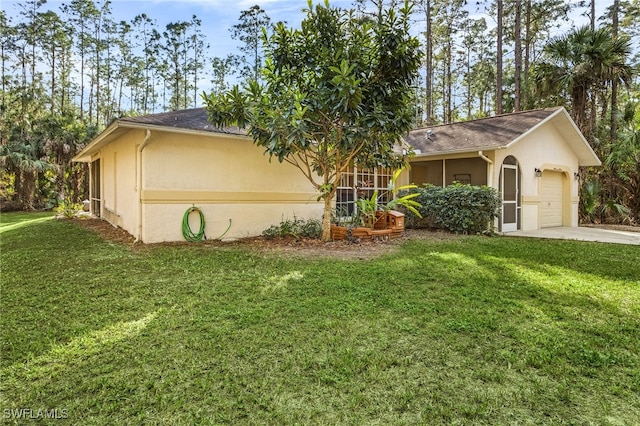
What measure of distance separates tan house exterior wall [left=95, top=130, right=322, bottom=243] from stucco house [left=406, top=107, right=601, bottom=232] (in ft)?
15.3

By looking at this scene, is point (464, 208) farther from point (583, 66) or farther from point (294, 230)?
point (583, 66)

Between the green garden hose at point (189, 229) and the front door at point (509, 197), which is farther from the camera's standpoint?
the front door at point (509, 197)

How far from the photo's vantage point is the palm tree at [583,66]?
13.3 meters

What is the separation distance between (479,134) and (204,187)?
8452 mm

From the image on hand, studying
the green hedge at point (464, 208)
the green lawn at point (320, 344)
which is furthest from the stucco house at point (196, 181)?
the green hedge at point (464, 208)

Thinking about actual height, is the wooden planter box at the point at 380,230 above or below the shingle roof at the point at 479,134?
below

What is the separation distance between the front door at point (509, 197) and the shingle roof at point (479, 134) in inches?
35.8

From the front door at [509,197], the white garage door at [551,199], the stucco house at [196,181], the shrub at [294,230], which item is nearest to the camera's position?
the stucco house at [196,181]

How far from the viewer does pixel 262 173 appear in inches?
355

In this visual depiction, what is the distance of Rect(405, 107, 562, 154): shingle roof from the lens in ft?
34.0

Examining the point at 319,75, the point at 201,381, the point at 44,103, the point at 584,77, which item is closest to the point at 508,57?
the point at 584,77

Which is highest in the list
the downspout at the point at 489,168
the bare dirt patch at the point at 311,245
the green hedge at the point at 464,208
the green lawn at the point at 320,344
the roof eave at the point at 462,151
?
the roof eave at the point at 462,151

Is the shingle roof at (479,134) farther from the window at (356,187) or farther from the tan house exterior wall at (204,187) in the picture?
the tan house exterior wall at (204,187)

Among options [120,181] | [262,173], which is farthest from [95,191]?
[262,173]
